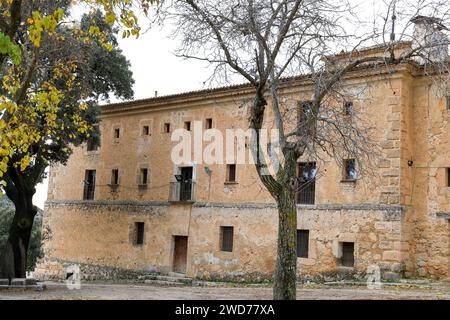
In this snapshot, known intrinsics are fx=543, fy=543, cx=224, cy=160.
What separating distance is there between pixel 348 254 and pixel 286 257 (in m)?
8.14

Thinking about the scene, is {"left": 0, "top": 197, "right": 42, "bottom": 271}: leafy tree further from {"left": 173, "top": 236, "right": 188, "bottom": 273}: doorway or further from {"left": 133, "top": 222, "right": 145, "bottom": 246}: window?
{"left": 173, "top": 236, "right": 188, "bottom": 273}: doorway

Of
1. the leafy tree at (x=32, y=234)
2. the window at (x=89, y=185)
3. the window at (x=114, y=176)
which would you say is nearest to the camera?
the window at (x=114, y=176)

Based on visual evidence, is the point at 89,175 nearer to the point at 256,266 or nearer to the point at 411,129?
the point at 256,266

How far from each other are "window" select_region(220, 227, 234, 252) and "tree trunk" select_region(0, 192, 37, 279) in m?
7.02

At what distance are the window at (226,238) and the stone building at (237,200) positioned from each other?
0.04 m

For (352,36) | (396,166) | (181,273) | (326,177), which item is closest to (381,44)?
(352,36)

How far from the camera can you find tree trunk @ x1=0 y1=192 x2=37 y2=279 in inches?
647

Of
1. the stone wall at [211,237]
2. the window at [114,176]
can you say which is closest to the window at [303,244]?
the stone wall at [211,237]

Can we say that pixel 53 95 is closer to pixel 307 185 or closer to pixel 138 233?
pixel 307 185

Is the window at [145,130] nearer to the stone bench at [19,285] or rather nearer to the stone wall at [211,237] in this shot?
the stone wall at [211,237]

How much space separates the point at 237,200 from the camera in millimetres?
20156

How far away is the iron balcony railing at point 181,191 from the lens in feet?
72.1

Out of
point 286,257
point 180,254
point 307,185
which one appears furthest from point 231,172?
point 286,257

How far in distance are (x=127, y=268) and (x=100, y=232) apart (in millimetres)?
2668
